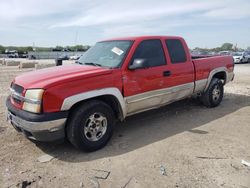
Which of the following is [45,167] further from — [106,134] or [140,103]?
[140,103]

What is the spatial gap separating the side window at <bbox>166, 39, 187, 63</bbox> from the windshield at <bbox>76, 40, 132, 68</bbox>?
108 centimetres

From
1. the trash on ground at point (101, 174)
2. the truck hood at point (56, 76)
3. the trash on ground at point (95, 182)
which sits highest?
the truck hood at point (56, 76)

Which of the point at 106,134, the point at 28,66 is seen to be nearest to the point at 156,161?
the point at 106,134

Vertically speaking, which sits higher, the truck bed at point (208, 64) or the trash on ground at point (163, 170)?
the truck bed at point (208, 64)

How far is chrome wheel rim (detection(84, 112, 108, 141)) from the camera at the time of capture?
425 cm

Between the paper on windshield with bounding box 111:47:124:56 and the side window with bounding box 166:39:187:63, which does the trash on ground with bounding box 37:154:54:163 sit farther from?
the side window with bounding box 166:39:187:63

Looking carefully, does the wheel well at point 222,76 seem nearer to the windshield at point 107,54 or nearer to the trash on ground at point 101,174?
the windshield at point 107,54

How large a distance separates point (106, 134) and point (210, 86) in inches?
144

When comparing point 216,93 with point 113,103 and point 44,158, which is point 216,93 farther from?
point 44,158

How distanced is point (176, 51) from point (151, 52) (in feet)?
2.78

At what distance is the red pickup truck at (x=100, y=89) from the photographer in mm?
3852

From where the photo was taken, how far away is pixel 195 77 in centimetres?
622

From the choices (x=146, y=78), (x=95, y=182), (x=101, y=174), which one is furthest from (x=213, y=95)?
(x=95, y=182)

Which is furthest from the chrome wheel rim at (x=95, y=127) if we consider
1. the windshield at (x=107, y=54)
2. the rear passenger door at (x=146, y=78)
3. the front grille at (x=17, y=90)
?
the front grille at (x=17, y=90)
